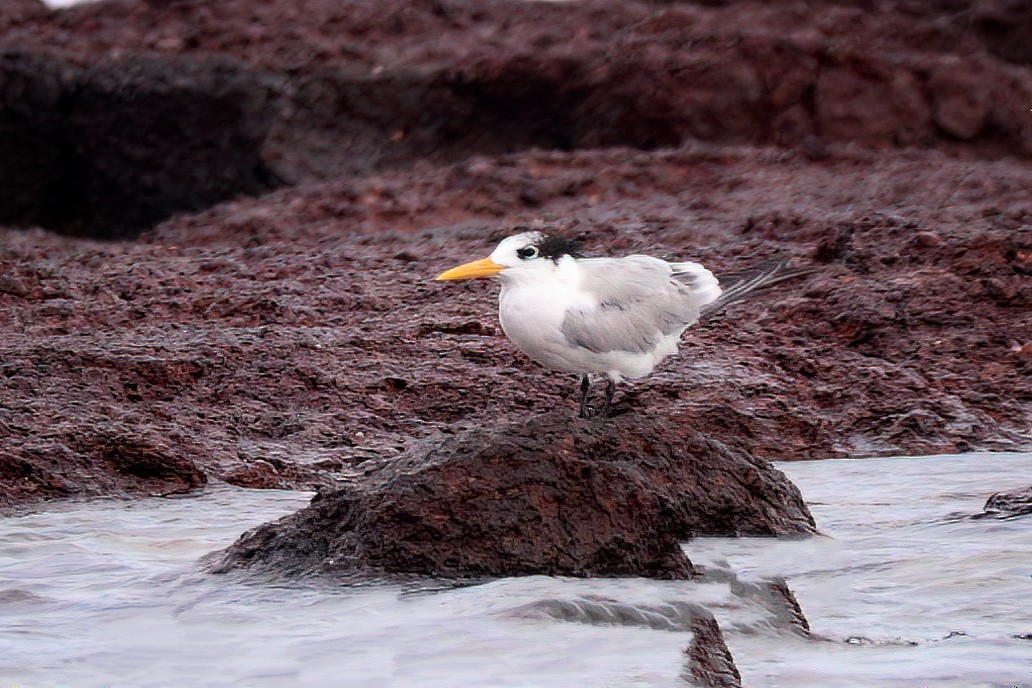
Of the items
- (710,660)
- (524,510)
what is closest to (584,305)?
(524,510)

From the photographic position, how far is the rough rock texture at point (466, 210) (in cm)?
682

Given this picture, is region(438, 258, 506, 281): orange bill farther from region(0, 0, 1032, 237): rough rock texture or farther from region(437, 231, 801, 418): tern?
region(0, 0, 1032, 237): rough rock texture

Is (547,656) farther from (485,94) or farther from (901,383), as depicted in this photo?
(485,94)

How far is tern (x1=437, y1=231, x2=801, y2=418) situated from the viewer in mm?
4977

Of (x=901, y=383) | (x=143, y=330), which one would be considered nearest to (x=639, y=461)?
(x=901, y=383)

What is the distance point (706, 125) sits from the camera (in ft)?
42.3

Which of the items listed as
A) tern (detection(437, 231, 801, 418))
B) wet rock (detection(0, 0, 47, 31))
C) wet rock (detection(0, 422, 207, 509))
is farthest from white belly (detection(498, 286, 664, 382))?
wet rock (detection(0, 0, 47, 31))

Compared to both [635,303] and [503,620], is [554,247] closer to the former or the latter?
[635,303]

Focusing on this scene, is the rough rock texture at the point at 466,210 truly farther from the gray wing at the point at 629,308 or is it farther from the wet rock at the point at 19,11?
the gray wing at the point at 629,308

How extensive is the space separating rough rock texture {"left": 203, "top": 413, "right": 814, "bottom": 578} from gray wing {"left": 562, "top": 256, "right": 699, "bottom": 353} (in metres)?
0.34

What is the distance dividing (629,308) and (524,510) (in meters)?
0.97

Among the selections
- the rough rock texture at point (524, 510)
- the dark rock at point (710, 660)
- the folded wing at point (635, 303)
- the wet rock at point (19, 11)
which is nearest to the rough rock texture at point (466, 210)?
the wet rock at point (19, 11)

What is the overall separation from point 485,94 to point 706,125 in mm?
1944

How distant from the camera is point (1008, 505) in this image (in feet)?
17.5
